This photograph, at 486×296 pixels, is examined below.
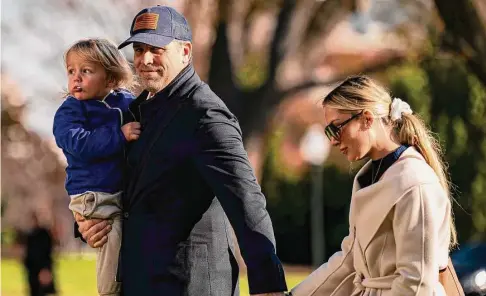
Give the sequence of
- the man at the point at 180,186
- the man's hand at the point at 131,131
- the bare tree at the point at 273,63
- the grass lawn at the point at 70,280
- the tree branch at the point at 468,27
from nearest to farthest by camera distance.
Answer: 1. the man at the point at 180,186
2. the man's hand at the point at 131,131
3. the tree branch at the point at 468,27
4. the grass lawn at the point at 70,280
5. the bare tree at the point at 273,63

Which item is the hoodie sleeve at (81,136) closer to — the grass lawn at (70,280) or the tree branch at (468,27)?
the tree branch at (468,27)

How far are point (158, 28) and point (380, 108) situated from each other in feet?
3.26

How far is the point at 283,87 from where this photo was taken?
73.2ft

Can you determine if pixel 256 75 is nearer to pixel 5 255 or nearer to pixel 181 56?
pixel 5 255

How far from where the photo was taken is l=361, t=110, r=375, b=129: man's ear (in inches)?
181

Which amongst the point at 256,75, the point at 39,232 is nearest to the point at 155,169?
the point at 39,232

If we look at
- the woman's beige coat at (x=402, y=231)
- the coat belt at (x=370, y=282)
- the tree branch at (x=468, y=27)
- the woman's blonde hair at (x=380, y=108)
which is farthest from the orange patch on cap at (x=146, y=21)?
the tree branch at (x=468, y=27)

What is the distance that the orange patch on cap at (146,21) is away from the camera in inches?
194

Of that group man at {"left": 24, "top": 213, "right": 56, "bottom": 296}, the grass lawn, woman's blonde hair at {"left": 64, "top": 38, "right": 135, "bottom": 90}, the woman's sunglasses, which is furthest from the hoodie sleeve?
man at {"left": 24, "top": 213, "right": 56, "bottom": 296}

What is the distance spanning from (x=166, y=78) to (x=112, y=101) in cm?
40

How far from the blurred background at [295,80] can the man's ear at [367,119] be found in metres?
5.70

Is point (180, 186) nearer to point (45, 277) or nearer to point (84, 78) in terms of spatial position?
point (84, 78)

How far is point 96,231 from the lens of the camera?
198 inches

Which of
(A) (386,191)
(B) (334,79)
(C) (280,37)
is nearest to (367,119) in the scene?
(A) (386,191)
